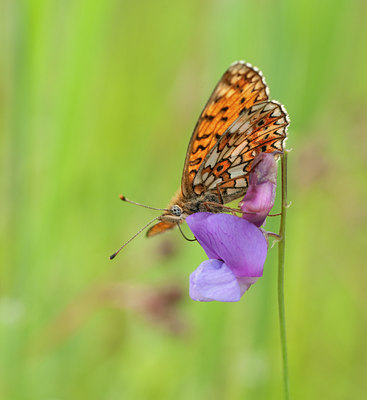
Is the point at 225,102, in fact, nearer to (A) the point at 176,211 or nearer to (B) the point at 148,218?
(A) the point at 176,211

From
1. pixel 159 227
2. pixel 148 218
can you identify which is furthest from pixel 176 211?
pixel 148 218

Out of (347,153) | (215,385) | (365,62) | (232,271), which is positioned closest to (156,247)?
(215,385)

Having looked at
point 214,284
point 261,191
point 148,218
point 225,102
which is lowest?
point 148,218

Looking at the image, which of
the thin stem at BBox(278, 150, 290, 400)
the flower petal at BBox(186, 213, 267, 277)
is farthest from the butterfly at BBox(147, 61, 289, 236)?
the thin stem at BBox(278, 150, 290, 400)

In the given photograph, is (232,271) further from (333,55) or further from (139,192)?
(139,192)

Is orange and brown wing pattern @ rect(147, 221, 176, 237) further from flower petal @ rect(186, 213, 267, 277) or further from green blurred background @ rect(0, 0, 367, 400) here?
green blurred background @ rect(0, 0, 367, 400)

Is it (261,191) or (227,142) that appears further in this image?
(227,142)
